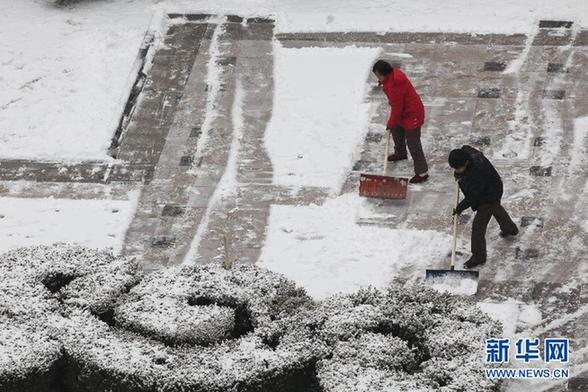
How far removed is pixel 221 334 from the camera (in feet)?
42.9

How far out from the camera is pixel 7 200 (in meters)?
16.9

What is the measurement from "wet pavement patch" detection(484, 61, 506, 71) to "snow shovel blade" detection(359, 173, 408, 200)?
2.92 m

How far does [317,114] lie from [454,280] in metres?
3.88

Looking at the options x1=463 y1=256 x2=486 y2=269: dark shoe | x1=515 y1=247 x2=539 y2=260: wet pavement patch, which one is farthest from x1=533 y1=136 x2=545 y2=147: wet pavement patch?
x1=463 y1=256 x2=486 y2=269: dark shoe

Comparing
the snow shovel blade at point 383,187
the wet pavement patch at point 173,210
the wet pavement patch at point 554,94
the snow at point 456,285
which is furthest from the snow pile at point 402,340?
the wet pavement patch at point 554,94

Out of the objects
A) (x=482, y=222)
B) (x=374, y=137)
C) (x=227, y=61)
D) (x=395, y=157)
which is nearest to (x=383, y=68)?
(x=395, y=157)

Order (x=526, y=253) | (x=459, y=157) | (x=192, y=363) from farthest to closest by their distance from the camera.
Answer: (x=526, y=253) < (x=459, y=157) < (x=192, y=363)

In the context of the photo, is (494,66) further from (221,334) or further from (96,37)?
(221,334)

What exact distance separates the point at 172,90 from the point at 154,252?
3452mm

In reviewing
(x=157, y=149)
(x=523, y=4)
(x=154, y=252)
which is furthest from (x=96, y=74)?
(x=523, y=4)

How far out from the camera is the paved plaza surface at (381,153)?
15.4 m

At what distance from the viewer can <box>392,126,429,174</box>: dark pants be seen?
53.5 ft

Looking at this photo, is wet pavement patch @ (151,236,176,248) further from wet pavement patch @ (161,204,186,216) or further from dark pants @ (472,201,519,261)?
dark pants @ (472,201,519,261)

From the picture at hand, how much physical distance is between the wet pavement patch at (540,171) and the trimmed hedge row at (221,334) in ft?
12.2
